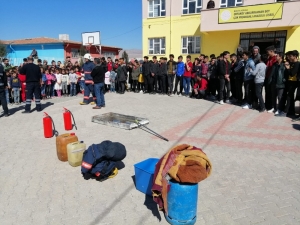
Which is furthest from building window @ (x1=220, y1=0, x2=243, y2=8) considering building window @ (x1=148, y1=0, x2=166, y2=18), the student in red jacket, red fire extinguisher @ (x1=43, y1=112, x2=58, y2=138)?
red fire extinguisher @ (x1=43, y1=112, x2=58, y2=138)

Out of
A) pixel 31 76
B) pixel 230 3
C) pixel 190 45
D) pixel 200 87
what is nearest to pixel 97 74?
pixel 31 76

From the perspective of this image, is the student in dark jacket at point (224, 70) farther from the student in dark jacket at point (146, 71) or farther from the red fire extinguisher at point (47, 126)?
the red fire extinguisher at point (47, 126)

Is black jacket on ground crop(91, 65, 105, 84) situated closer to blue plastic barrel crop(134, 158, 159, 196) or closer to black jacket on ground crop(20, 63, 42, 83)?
black jacket on ground crop(20, 63, 42, 83)

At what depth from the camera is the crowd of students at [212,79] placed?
780 centimetres

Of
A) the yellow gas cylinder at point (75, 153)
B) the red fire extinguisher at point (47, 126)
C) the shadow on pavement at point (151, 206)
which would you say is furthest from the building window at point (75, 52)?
the shadow on pavement at point (151, 206)

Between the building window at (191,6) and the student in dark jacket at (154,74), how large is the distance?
1008 cm

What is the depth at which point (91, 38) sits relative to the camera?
23266 mm

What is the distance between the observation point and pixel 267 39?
17844 millimetres

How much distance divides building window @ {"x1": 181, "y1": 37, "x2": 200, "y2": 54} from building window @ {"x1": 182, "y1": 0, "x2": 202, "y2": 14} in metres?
2.21

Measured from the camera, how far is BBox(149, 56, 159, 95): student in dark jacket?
12.2 m

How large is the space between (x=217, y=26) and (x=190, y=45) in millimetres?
3288

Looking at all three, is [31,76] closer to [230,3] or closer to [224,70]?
[224,70]

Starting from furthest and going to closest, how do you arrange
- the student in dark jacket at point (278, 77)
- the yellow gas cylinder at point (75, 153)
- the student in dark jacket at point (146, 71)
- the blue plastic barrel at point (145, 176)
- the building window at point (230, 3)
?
the building window at point (230, 3) → the student in dark jacket at point (146, 71) → the student in dark jacket at point (278, 77) → the yellow gas cylinder at point (75, 153) → the blue plastic barrel at point (145, 176)

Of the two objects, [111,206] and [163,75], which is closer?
[111,206]
